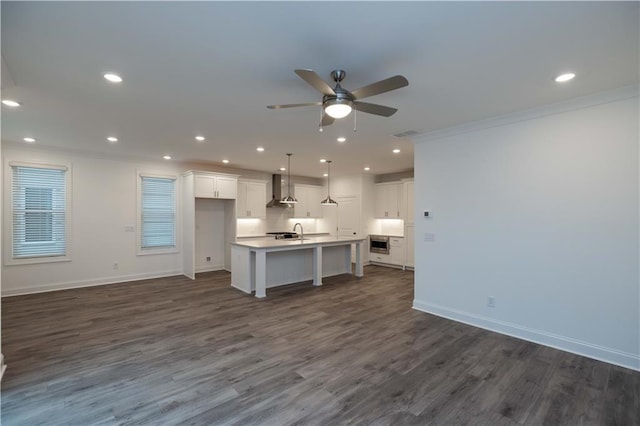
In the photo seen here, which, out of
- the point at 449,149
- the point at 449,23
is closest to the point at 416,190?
the point at 449,149

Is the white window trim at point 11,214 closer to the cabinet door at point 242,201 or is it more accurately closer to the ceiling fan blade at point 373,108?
the cabinet door at point 242,201

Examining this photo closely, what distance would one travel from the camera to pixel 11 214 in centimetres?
525

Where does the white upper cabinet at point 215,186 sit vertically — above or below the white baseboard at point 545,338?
above

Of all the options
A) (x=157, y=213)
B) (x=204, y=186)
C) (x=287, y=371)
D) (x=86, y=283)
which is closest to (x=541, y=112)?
(x=287, y=371)

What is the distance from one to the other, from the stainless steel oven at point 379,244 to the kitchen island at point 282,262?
4.89 feet

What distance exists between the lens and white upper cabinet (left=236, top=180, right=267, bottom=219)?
7.81 metres

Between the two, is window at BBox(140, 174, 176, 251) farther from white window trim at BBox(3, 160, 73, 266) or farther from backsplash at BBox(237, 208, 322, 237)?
backsplash at BBox(237, 208, 322, 237)

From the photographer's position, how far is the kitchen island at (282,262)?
5378 mm

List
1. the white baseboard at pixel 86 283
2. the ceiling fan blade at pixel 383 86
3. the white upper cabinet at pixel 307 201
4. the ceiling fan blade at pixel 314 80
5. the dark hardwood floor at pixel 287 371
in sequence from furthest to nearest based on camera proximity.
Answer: the white upper cabinet at pixel 307 201, the white baseboard at pixel 86 283, the dark hardwood floor at pixel 287 371, the ceiling fan blade at pixel 383 86, the ceiling fan blade at pixel 314 80

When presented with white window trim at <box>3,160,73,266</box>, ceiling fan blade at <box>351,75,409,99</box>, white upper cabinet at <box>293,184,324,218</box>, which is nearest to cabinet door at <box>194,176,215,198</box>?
white window trim at <box>3,160,73,266</box>

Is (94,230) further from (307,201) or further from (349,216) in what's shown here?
(349,216)

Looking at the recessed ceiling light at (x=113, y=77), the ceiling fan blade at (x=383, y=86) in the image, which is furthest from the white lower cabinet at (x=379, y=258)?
the recessed ceiling light at (x=113, y=77)

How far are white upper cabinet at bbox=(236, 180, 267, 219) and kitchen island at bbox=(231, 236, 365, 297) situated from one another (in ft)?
5.45

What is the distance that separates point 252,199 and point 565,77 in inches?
267
